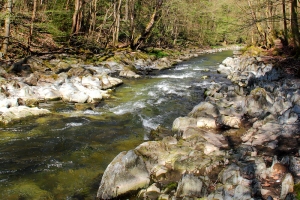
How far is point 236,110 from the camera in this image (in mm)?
8938

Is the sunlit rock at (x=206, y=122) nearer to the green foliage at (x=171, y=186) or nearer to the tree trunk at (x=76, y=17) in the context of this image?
the green foliage at (x=171, y=186)

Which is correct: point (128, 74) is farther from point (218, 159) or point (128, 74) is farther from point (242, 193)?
point (242, 193)

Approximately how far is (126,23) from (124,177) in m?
25.6

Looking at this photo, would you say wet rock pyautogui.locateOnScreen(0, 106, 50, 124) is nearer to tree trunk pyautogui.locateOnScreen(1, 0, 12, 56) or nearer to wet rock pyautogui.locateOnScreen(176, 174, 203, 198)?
wet rock pyautogui.locateOnScreen(176, 174, 203, 198)

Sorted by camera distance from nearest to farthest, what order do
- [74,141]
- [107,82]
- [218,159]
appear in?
[218,159] < [74,141] < [107,82]

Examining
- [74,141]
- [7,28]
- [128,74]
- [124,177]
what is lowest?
[74,141]

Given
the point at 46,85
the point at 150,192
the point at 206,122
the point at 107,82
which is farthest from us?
the point at 107,82

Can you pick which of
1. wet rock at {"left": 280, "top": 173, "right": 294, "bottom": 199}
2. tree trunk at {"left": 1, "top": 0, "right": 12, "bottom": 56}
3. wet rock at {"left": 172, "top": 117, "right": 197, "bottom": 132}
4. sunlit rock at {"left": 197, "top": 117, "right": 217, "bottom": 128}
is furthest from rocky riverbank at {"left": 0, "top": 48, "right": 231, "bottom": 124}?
wet rock at {"left": 280, "top": 173, "right": 294, "bottom": 199}

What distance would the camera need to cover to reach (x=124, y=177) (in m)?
4.95

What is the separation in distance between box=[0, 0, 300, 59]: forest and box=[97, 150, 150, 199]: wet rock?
6692mm

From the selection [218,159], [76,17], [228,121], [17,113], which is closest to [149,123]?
[228,121]

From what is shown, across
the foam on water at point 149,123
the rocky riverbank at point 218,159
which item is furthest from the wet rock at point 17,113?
the rocky riverbank at point 218,159

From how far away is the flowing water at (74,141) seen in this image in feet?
16.8

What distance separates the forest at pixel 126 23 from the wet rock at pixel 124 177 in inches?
263
